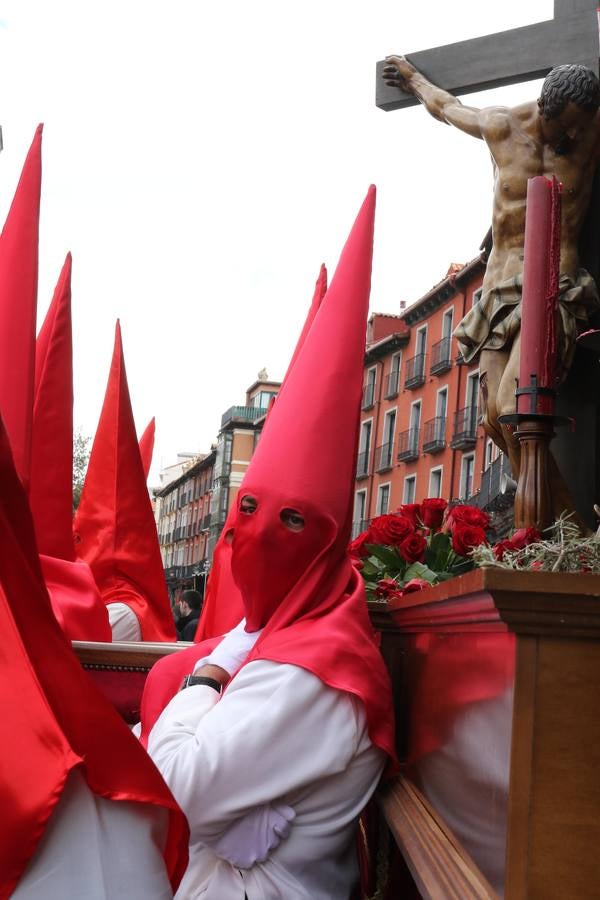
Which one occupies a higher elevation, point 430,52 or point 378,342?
point 378,342

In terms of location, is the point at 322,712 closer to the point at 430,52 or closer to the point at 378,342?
the point at 430,52

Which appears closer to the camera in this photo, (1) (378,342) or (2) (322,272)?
(2) (322,272)

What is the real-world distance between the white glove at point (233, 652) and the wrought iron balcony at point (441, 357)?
32.4 m

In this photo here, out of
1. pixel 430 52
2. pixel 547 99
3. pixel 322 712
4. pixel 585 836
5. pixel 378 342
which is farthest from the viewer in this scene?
pixel 378 342

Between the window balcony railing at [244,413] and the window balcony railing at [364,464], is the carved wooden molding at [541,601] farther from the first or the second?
the window balcony railing at [244,413]

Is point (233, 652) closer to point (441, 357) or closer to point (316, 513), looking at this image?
point (316, 513)

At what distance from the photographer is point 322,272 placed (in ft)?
13.7

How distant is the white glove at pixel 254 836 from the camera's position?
2.28 m

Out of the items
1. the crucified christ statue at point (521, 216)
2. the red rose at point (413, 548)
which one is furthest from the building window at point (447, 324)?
the red rose at point (413, 548)

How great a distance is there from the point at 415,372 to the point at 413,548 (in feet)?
115

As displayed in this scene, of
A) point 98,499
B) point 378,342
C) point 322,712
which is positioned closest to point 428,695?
point 322,712

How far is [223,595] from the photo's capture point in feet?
13.4

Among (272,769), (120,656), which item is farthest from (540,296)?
(120,656)

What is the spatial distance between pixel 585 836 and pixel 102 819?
67cm
